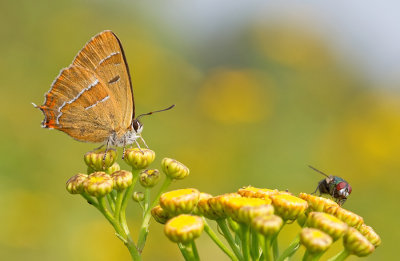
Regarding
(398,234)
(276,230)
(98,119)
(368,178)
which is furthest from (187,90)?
(276,230)

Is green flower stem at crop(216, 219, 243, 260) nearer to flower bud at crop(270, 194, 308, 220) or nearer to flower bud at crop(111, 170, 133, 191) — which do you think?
flower bud at crop(270, 194, 308, 220)

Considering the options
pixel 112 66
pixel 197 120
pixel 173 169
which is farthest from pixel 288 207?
pixel 197 120

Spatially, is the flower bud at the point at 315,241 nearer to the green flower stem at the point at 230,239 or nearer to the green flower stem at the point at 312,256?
the green flower stem at the point at 312,256

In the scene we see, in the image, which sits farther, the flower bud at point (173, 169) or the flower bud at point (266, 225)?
the flower bud at point (173, 169)

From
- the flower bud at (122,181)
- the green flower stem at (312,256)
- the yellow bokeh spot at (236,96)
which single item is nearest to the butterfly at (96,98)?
the flower bud at (122,181)

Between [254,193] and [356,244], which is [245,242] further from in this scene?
[356,244]
